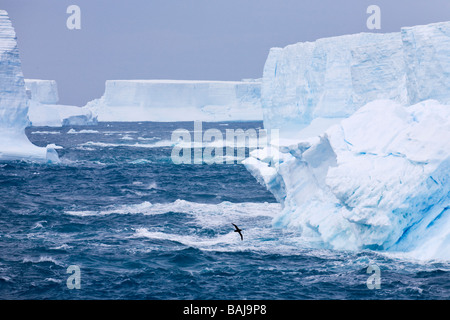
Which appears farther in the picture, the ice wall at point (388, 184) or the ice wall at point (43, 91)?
the ice wall at point (43, 91)

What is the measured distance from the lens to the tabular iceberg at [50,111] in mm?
63000

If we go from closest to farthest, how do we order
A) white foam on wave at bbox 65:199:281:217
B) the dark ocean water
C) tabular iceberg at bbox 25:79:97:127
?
the dark ocean water → white foam on wave at bbox 65:199:281:217 → tabular iceberg at bbox 25:79:97:127

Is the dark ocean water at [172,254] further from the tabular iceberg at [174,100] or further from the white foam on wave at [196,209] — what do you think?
the tabular iceberg at [174,100]

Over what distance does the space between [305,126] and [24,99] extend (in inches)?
556

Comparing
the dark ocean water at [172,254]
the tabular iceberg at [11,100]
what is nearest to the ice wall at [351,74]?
the dark ocean water at [172,254]

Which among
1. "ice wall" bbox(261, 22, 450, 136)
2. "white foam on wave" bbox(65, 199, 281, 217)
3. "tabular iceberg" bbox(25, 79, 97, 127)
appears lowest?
"white foam on wave" bbox(65, 199, 281, 217)

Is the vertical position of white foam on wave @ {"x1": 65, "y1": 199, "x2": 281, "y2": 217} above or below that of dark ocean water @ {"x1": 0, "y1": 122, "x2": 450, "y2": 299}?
above

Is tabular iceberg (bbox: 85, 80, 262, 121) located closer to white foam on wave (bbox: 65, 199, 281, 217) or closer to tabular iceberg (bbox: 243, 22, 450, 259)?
tabular iceberg (bbox: 243, 22, 450, 259)

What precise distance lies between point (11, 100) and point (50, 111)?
35.8 metres

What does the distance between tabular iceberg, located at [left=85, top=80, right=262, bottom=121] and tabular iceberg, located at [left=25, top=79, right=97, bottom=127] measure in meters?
6.20

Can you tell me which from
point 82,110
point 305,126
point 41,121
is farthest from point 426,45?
point 82,110

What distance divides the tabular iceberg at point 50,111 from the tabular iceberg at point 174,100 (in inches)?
244

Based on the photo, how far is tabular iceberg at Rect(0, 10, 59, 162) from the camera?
2869cm

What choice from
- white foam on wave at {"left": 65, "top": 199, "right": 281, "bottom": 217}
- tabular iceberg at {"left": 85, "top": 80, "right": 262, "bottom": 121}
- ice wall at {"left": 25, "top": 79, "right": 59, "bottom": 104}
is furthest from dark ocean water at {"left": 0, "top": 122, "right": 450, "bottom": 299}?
tabular iceberg at {"left": 85, "top": 80, "right": 262, "bottom": 121}
